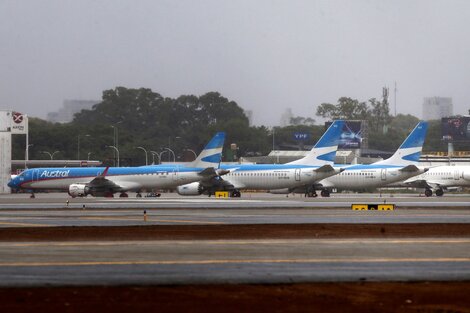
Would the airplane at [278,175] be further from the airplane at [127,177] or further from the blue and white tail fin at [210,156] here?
the airplane at [127,177]

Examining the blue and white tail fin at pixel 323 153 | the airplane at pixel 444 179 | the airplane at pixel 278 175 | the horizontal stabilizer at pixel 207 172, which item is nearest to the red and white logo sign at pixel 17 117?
Result: the airplane at pixel 278 175

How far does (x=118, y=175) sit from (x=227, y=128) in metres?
83.2

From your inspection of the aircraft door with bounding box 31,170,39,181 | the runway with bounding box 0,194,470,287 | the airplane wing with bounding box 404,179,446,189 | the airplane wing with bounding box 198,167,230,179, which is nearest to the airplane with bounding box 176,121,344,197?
the airplane wing with bounding box 198,167,230,179

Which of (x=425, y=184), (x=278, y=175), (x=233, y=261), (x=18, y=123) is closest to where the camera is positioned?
(x=233, y=261)

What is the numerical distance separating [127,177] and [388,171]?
98.8 ft

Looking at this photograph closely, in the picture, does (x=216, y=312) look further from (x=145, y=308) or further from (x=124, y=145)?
(x=124, y=145)

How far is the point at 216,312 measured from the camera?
1730 cm

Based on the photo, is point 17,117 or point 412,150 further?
point 17,117

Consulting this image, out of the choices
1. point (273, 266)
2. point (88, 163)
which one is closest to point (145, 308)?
point (273, 266)

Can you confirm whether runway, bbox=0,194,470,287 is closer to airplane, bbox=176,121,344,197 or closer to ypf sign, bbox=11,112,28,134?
airplane, bbox=176,121,344,197

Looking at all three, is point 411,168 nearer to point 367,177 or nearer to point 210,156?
point 367,177

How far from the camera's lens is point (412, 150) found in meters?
105

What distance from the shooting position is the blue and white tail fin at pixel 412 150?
10438cm

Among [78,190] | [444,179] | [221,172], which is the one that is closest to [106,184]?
[78,190]
